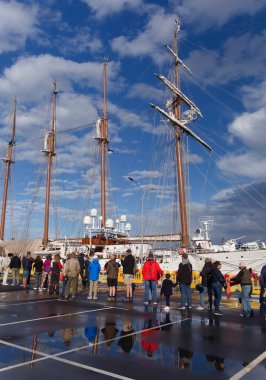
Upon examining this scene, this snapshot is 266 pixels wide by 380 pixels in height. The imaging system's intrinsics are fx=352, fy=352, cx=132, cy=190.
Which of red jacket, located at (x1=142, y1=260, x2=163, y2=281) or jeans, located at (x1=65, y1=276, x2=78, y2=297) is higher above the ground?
red jacket, located at (x1=142, y1=260, x2=163, y2=281)

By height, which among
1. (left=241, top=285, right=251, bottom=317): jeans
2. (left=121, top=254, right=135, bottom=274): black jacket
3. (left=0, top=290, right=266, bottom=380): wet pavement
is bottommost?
(left=0, top=290, right=266, bottom=380): wet pavement

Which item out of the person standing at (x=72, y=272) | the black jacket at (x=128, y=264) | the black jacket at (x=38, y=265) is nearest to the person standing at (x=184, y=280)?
the black jacket at (x=128, y=264)

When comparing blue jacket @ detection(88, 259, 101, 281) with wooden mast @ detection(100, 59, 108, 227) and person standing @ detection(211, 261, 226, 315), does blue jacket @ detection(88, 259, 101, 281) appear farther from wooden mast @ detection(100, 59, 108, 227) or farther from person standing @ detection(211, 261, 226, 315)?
wooden mast @ detection(100, 59, 108, 227)

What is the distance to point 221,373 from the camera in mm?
5387

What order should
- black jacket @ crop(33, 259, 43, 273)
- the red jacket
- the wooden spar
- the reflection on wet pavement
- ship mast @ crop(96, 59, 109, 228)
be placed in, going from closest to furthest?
the reflection on wet pavement
the red jacket
black jacket @ crop(33, 259, 43, 273)
ship mast @ crop(96, 59, 109, 228)
the wooden spar

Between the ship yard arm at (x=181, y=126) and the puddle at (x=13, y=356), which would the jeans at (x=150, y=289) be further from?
the ship yard arm at (x=181, y=126)

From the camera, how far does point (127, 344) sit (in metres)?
7.01

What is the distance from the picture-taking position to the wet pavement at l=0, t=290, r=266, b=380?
5395 millimetres

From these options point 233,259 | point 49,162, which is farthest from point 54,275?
point 49,162

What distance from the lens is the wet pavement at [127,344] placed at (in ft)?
17.7

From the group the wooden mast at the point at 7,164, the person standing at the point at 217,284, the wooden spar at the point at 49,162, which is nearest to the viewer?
the person standing at the point at 217,284

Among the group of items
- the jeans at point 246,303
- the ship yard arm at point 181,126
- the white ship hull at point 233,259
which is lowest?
the jeans at point 246,303

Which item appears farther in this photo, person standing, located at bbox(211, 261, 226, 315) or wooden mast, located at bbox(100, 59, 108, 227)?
wooden mast, located at bbox(100, 59, 108, 227)

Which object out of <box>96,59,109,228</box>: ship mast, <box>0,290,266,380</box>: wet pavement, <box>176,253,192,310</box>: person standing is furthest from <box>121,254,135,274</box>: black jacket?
<box>96,59,109,228</box>: ship mast
